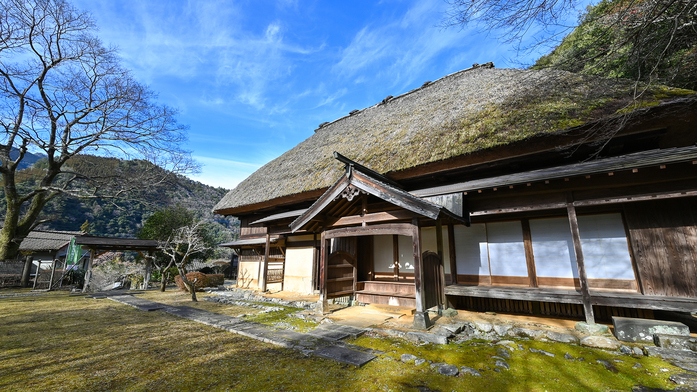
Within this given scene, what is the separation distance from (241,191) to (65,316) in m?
7.05

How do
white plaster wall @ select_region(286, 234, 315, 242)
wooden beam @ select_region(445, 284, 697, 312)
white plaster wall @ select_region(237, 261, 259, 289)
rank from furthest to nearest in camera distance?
white plaster wall @ select_region(237, 261, 259, 289) < white plaster wall @ select_region(286, 234, 315, 242) < wooden beam @ select_region(445, 284, 697, 312)

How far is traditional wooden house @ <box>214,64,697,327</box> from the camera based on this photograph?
441 centimetres

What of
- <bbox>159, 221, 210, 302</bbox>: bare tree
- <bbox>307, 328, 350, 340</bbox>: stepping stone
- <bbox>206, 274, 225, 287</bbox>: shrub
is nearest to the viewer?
<bbox>307, 328, 350, 340</bbox>: stepping stone

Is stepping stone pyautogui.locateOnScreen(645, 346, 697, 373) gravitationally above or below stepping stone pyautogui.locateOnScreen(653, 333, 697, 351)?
below

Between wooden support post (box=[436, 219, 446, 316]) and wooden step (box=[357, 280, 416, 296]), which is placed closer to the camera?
wooden support post (box=[436, 219, 446, 316])

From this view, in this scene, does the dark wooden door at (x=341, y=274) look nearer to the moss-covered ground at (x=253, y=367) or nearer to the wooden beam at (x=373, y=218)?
the wooden beam at (x=373, y=218)

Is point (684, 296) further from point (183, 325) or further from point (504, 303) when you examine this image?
point (183, 325)

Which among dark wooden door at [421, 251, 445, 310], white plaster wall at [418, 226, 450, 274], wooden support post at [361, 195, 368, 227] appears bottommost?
dark wooden door at [421, 251, 445, 310]

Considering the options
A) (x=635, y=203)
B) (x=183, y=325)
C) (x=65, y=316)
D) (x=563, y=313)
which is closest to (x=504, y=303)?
(x=563, y=313)

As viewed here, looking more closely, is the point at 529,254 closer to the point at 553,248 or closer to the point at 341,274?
the point at 553,248

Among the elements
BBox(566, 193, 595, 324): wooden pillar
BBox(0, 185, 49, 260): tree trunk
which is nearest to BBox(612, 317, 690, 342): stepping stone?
BBox(566, 193, 595, 324): wooden pillar

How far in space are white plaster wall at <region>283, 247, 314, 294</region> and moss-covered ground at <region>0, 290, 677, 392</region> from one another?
4.35m

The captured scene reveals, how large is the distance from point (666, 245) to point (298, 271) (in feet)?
29.1

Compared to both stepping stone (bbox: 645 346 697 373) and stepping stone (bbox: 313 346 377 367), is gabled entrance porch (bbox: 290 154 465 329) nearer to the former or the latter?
stepping stone (bbox: 313 346 377 367)
